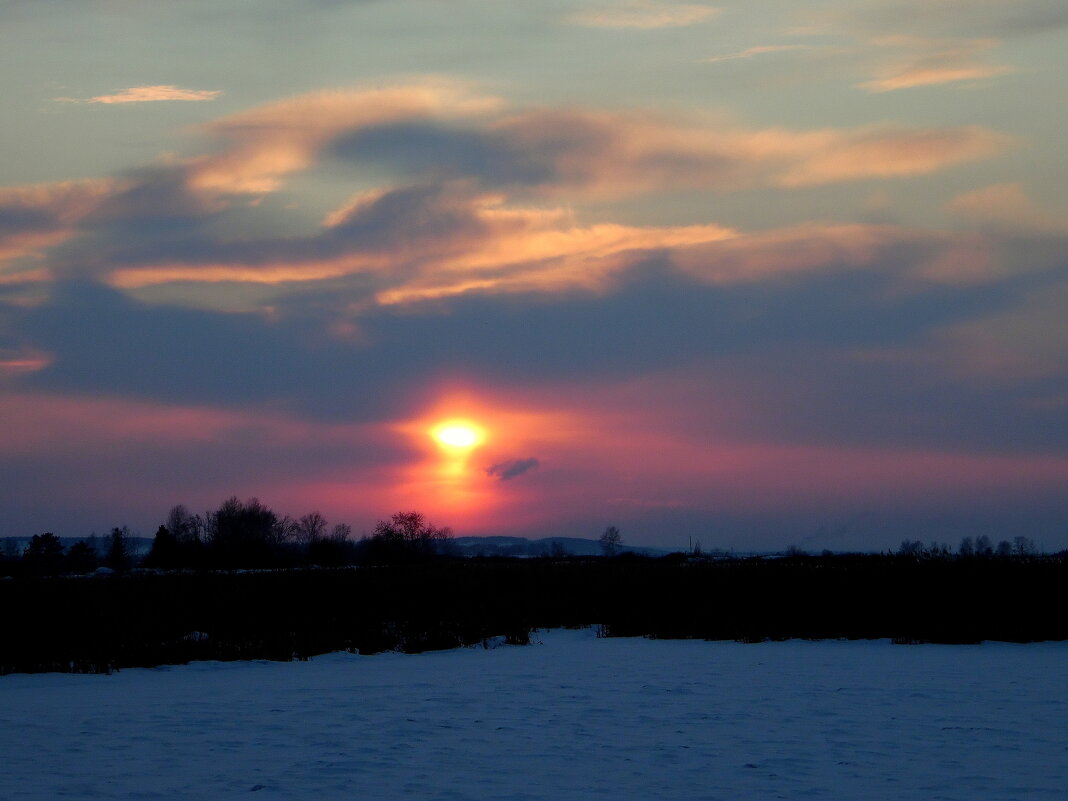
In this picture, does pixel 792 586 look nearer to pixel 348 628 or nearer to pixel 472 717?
pixel 348 628

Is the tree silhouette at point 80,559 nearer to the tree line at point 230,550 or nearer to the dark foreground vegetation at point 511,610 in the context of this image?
the tree line at point 230,550

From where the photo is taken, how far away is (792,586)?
1087 inches

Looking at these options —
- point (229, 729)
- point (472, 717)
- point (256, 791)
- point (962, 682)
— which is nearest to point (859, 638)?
point (962, 682)

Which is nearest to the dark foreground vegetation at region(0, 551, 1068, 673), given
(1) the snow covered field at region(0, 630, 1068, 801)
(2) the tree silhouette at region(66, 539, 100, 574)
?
(1) the snow covered field at region(0, 630, 1068, 801)

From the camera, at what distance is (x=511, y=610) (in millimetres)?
29156

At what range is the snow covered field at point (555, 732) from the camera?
8.66 metres

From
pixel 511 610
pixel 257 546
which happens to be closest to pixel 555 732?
pixel 511 610

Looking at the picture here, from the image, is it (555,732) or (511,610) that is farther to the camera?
(511,610)

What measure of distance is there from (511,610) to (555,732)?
711 inches

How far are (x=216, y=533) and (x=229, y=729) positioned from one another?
10968cm

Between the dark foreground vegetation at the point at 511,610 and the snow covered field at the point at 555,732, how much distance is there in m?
4.01

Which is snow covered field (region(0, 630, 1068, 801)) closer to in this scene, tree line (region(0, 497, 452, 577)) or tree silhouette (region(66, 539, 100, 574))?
tree line (region(0, 497, 452, 577))

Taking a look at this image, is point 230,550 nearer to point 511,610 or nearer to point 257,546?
point 257,546

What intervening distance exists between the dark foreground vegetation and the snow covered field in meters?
4.01
